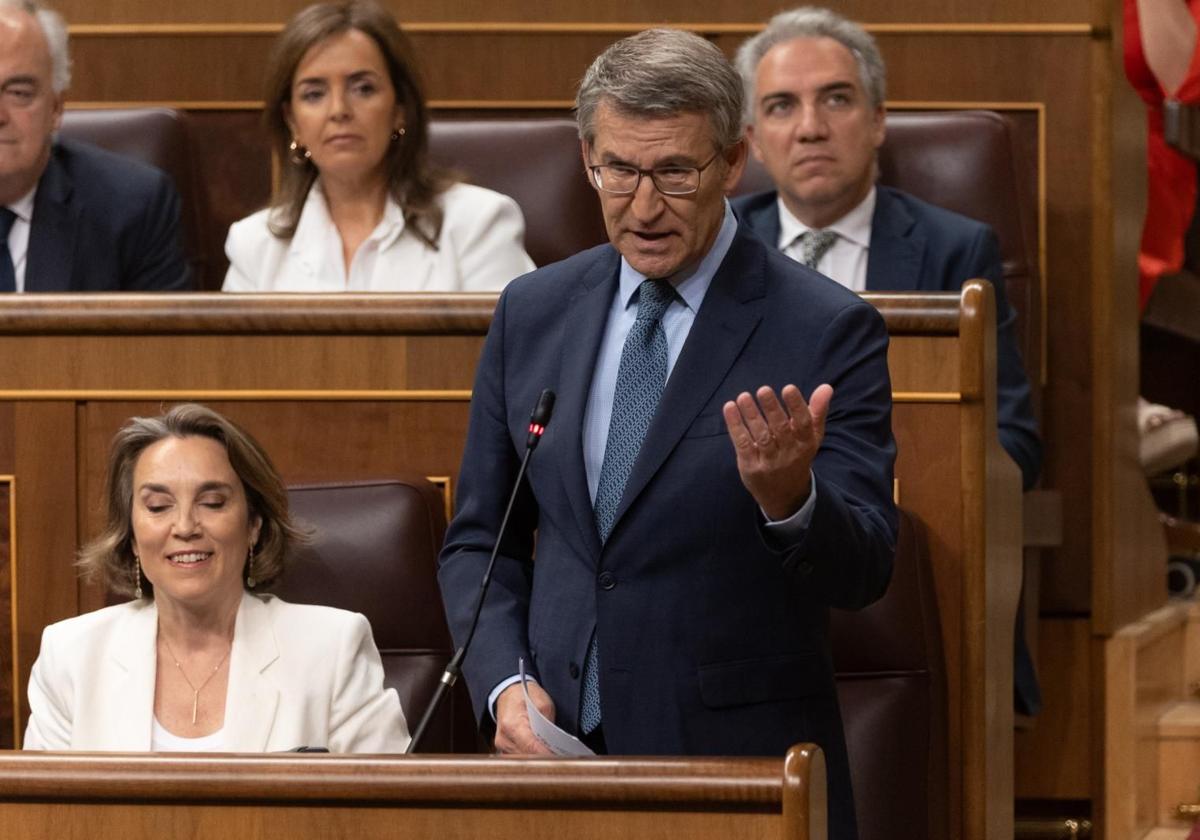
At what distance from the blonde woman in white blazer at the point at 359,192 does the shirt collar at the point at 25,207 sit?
6.7 inches

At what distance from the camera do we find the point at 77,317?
1.47 m

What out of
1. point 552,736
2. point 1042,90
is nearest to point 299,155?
point 1042,90

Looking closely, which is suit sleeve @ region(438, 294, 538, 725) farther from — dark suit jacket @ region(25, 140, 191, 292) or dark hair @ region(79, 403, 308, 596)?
dark suit jacket @ region(25, 140, 191, 292)

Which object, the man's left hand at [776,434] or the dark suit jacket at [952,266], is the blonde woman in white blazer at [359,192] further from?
the man's left hand at [776,434]

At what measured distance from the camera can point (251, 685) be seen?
1282 mm

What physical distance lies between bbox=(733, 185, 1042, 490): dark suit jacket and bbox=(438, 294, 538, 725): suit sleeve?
0.61 meters

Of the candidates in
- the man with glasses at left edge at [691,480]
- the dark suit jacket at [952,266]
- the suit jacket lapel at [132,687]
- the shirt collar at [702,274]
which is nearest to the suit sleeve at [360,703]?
the suit jacket lapel at [132,687]

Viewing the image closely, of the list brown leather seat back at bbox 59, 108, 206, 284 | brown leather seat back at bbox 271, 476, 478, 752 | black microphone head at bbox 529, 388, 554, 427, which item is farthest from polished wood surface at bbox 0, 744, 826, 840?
brown leather seat back at bbox 59, 108, 206, 284

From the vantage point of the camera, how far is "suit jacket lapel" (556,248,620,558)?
41.3 inches

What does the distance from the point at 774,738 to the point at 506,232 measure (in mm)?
770

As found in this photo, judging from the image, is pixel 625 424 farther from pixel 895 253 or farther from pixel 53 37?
pixel 53 37

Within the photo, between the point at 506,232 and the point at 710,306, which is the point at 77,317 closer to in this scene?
the point at 506,232

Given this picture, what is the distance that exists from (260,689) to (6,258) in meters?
0.62

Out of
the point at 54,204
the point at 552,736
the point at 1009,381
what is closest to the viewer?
the point at 552,736
